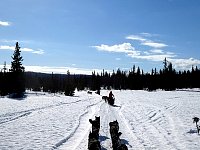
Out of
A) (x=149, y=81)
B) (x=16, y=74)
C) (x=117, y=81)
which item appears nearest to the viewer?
(x=16, y=74)

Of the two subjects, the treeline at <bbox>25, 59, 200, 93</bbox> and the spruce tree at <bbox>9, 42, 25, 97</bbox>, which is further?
the treeline at <bbox>25, 59, 200, 93</bbox>

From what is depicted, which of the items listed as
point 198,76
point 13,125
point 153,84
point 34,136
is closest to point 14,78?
point 13,125

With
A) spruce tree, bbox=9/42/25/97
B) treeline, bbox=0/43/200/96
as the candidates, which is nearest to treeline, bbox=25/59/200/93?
treeline, bbox=0/43/200/96

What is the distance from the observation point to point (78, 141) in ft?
44.1

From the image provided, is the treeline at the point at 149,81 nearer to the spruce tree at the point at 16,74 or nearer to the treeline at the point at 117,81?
the treeline at the point at 117,81

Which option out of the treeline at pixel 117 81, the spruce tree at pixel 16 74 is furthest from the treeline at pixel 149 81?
the spruce tree at pixel 16 74

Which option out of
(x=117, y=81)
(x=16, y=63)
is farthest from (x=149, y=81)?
(x=16, y=63)

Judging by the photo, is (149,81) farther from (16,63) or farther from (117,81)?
(16,63)

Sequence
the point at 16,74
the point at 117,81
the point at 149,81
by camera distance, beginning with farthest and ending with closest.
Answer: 1. the point at 117,81
2. the point at 149,81
3. the point at 16,74

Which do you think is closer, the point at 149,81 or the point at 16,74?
the point at 16,74

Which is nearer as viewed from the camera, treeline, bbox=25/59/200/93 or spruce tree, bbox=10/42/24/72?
spruce tree, bbox=10/42/24/72

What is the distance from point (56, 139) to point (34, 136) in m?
1.33

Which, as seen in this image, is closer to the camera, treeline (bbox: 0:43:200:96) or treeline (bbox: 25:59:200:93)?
treeline (bbox: 0:43:200:96)

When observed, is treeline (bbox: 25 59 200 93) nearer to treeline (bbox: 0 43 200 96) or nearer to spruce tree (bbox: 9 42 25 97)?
treeline (bbox: 0 43 200 96)
